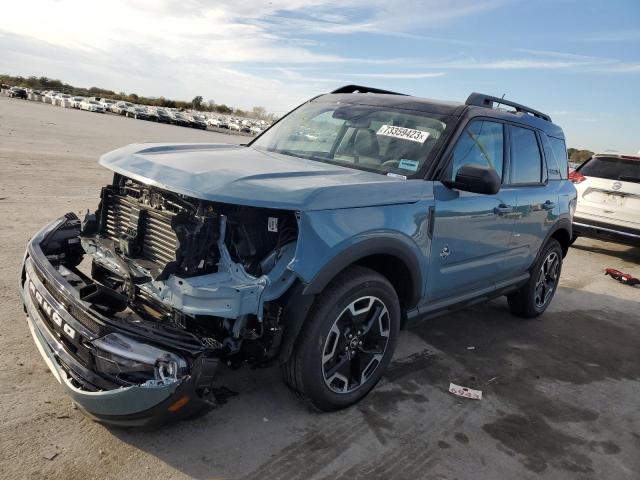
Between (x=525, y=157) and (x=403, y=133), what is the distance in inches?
61.5

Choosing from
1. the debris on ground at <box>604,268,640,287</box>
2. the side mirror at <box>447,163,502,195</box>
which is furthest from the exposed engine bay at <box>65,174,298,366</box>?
the debris on ground at <box>604,268,640,287</box>

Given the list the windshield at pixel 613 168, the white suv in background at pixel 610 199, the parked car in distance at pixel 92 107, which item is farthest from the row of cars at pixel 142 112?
the white suv in background at pixel 610 199

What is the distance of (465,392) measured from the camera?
3.79m

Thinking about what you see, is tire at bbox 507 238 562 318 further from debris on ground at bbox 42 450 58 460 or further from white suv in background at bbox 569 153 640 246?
debris on ground at bbox 42 450 58 460

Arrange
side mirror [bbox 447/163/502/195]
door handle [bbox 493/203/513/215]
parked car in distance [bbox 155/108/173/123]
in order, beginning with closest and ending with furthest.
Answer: side mirror [bbox 447/163/502/195] < door handle [bbox 493/203/513/215] < parked car in distance [bbox 155/108/173/123]

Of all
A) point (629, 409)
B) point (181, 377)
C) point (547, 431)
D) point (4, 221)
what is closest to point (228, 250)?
point (181, 377)

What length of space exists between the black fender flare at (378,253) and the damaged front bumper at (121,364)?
2.22 ft

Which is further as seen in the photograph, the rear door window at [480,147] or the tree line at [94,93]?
the tree line at [94,93]

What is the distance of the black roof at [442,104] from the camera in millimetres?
3984

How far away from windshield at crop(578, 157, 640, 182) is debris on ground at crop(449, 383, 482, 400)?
21.4 ft

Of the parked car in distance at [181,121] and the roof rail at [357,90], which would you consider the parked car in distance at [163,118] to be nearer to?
the parked car in distance at [181,121]

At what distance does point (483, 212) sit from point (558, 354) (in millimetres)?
1801

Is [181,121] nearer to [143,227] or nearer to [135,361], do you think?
[143,227]

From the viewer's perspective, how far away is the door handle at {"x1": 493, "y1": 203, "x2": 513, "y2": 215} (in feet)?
13.6
